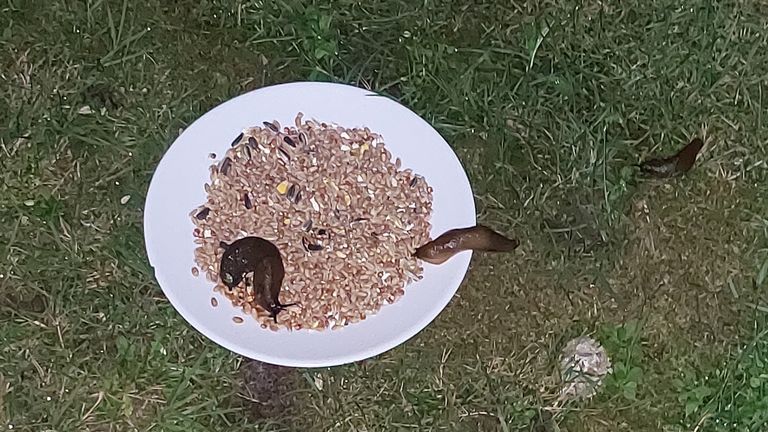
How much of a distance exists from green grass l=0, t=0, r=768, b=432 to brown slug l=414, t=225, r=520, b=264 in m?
0.15

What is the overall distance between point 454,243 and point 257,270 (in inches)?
15.5

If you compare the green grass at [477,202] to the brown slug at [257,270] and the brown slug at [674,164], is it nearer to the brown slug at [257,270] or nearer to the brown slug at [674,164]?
the brown slug at [674,164]

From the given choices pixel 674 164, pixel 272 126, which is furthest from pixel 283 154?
pixel 674 164

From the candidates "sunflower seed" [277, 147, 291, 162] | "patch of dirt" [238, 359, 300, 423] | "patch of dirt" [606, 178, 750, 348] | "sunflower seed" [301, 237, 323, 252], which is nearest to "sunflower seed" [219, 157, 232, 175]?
"sunflower seed" [277, 147, 291, 162]

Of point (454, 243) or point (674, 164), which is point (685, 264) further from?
point (454, 243)

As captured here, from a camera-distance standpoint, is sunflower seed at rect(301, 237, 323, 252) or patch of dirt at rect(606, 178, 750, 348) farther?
patch of dirt at rect(606, 178, 750, 348)

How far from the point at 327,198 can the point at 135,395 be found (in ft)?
1.97

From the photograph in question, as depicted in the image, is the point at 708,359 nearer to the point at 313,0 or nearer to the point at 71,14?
the point at 313,0

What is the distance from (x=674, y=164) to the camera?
1.89m

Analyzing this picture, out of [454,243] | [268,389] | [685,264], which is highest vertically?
[454,243]

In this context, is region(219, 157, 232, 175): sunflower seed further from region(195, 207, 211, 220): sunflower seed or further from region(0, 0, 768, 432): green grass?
region(0, 0, 768, 432): green grass

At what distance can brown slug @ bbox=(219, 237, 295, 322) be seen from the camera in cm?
168

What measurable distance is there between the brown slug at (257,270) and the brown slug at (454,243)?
0.95ft

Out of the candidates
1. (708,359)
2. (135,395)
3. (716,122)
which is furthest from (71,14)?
(708,359)
